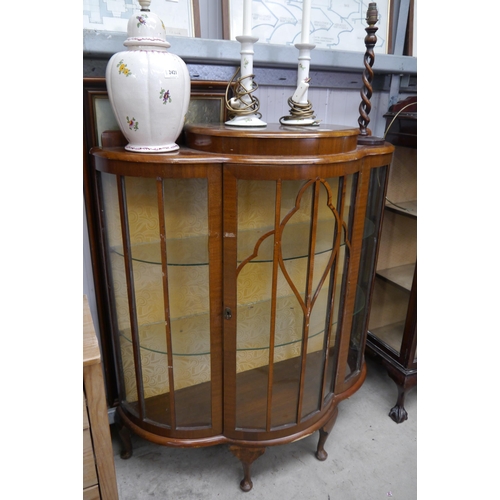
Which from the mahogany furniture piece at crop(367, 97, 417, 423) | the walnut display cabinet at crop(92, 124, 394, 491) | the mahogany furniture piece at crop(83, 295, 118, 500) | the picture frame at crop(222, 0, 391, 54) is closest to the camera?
the mahogany furniture piece at crop(83, 295, 118, 500)

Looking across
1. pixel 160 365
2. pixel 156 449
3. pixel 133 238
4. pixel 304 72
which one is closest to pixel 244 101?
pixel 304 72

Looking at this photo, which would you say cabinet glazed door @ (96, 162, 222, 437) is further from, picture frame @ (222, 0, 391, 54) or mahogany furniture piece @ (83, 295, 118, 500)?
picture frame @ (222, 0, 391, 54)

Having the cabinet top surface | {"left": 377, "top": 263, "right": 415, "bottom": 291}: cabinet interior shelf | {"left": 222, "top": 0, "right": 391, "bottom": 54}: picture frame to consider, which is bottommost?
{"left": 377, "top": 263, "right": 415, "bottom": 291}: cabinet interior shelf

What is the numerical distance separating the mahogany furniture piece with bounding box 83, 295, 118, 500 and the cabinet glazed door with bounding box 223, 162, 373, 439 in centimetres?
29

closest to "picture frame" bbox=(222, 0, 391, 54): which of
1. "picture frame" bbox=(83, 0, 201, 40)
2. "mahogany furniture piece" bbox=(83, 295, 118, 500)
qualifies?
"picture frame" bbox=(83, 0, 201, 40)

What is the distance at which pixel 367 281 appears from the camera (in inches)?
43.5

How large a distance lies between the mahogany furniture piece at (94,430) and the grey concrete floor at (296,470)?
0.31 meters

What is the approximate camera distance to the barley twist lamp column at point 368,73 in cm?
95

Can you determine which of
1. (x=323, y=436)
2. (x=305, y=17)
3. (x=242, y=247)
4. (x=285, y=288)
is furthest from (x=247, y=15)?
(x=323, y=436)

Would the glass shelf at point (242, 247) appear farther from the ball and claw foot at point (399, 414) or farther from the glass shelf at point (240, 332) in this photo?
the ball and claw foot at point (399, 414)

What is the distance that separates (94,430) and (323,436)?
0.65 m

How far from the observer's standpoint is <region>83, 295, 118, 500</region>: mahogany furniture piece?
0.67 meters

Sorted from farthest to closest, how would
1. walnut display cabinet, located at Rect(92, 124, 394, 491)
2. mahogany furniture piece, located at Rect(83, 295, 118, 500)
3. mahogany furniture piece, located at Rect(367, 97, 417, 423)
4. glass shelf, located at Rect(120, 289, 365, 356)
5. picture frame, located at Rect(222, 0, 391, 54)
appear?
mahogany furniture piece, located at Rect(367, 97, 417, 423), picture frame, located at Rect(222, 0, 391, 54), glass shelf, located at Rect(120, 289, 365, 356), walnut display cabinet, located at Rect(92, 124, 394, 491), mahogany furniture piece, located at Rect(83, 295, 118, 500)

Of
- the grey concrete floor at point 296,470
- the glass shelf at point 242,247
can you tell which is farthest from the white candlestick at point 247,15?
the grey concrete floor at point 296,470
